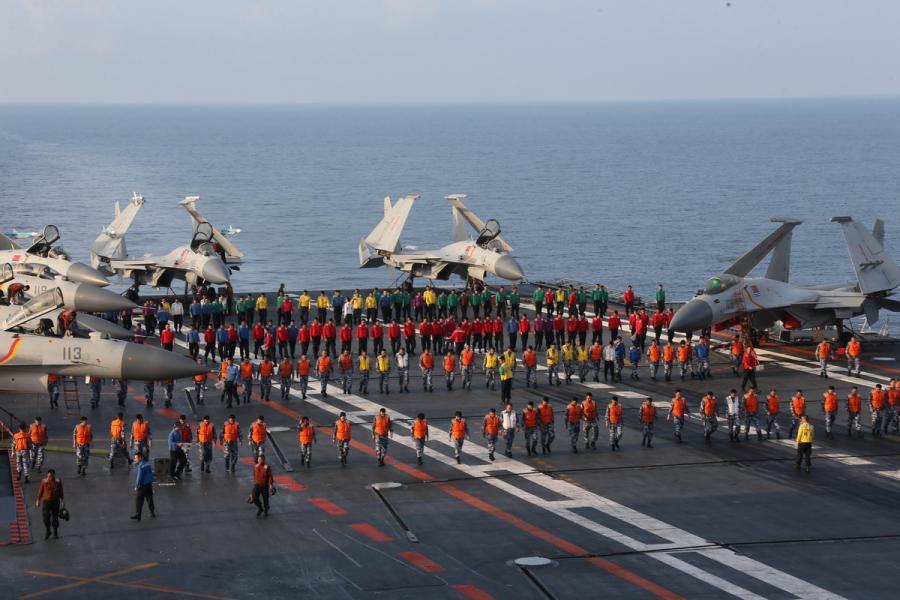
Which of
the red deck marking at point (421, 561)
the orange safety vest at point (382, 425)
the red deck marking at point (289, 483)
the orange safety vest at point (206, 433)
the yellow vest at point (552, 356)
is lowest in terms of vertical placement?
the red deck marking at point (421, 561)

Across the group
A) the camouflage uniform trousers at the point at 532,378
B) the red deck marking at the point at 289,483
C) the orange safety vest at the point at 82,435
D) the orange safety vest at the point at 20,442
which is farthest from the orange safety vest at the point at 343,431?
the camouflage uniform trousers at the point at 532,378

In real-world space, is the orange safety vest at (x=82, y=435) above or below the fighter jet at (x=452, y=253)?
below

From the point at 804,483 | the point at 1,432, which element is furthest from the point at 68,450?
the point at 804,483

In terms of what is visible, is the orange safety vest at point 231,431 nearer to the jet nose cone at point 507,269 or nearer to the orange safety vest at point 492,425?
the orange safety vest at point 492,425

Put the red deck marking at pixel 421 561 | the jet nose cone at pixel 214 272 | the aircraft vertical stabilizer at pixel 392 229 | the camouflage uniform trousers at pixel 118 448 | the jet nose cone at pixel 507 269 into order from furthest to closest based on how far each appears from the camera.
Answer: the aircraft vertical stabilizer at pixel 392 229, the jet nose cone at pixel 507 269, the jet nose cone at pixel 214 272, the camouflage uniform trousers at pixel 118 448, the red deck marking at pixel 421 561

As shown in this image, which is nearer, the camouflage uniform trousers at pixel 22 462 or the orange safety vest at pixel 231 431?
the camouflage uniform trousers at pixel 22 462

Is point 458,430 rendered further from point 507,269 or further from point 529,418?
point 507,269

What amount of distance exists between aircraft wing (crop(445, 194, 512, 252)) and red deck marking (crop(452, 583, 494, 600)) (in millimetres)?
30865

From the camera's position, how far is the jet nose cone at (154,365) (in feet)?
95.7

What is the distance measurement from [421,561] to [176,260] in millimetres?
30101

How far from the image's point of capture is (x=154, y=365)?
29.2 metres

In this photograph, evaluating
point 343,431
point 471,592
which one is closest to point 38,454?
point 343,431

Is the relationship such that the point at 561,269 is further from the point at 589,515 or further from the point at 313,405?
the point at 589,515

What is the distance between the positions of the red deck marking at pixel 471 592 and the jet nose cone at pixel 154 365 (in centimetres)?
1012
